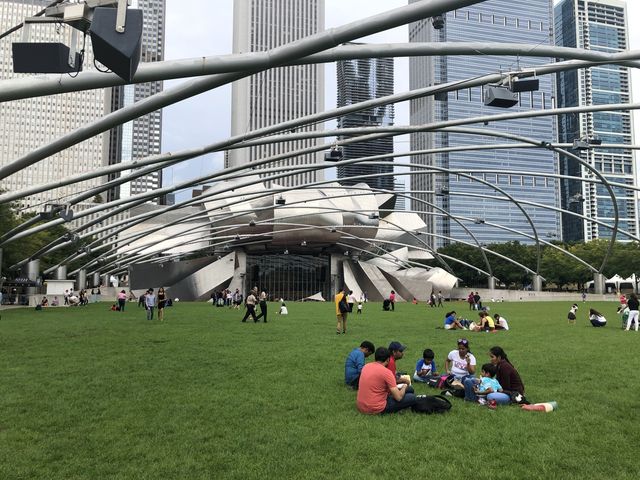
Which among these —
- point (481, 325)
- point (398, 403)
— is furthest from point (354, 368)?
point (481, 325)

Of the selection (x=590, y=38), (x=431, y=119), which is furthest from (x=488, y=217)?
(x=431, y=119)

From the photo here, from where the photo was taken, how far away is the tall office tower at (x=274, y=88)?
52.9 meters

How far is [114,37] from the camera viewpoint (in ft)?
18.2

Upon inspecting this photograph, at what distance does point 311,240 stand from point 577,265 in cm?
4008

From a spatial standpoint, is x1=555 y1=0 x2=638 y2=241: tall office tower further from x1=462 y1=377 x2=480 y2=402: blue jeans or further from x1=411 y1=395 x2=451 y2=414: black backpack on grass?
x1=411 y1=395 x2=451 y2=414: black backpack on grass

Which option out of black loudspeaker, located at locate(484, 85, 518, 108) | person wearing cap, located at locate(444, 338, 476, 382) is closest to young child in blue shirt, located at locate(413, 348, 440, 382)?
person wearing cap, located at locate(444, 338, 476, 382)

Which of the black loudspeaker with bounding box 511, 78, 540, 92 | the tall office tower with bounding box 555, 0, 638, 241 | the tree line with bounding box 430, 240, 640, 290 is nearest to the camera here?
the black loudspeaker with bounding box 511, 78, 540, 92

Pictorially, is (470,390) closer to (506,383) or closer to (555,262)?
(506,383)

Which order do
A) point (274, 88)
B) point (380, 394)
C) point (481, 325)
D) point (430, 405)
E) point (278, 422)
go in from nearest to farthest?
1. point (278, 422)
2. point (380, 394)
3. point (430, 405)
4. point (481, 325)
5. point (274, 88)

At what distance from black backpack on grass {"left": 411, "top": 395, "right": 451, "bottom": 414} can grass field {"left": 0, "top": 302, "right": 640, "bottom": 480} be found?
191mm

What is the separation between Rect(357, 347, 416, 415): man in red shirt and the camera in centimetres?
644

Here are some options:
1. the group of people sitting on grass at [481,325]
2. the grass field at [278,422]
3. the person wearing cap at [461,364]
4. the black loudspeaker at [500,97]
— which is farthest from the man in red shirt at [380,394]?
the group of people sitting on grass at [481,325]

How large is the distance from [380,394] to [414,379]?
2399 mm

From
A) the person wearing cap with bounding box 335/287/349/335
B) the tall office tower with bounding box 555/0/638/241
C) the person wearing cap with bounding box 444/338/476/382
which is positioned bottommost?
the person wearing cap with bounding box 444/338/476/382
